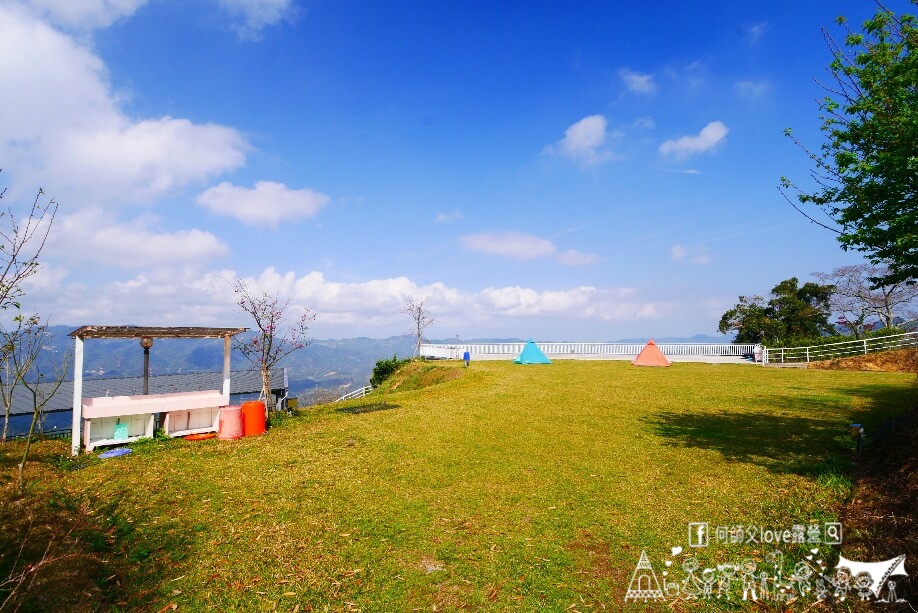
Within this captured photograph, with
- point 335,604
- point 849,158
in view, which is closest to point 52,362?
point 335,604

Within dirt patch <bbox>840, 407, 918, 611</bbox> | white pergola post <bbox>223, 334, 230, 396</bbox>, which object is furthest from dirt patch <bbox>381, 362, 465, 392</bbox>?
dirt patch <bbox>840, 407, 918, 611</bbox>

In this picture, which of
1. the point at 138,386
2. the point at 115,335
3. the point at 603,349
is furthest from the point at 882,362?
the point at 138,386

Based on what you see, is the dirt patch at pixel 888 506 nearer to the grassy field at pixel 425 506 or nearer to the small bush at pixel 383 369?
the grassy field at pixel 425 506

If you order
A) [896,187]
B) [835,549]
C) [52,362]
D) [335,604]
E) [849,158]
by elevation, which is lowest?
[335,604]

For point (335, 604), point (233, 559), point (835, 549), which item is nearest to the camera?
point (335, 604)

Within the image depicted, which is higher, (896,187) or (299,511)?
(896,187)

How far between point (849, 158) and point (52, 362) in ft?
52.4

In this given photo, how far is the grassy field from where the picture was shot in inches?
171

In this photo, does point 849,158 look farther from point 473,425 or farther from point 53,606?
point 53,606

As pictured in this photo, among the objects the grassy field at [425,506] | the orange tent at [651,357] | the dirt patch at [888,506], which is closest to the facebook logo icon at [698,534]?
the grassy field at [425,506]

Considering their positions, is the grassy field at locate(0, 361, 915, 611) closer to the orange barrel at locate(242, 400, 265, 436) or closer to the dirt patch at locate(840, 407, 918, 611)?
the dirt patch at locate(840, 407, 918, 611)

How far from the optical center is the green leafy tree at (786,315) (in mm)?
35659

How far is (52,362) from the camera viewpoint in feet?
30.8

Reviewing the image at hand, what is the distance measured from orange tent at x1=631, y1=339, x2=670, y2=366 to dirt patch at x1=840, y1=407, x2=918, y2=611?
751 inches
